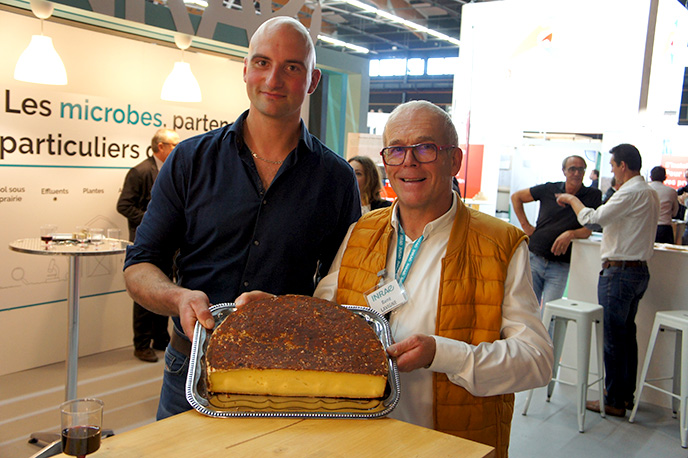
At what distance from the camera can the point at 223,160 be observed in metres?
1.84

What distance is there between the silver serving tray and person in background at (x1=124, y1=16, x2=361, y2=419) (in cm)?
47

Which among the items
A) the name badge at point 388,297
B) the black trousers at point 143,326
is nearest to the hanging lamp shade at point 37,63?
the black trousers at point 143,326

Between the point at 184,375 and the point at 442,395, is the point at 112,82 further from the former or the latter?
the point at 442,395

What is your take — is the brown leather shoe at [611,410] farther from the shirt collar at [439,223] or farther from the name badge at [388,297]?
the name badge at [388,297]

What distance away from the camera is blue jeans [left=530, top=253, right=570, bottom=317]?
17.8 feet

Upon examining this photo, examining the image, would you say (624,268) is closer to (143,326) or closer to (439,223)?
(439,223)

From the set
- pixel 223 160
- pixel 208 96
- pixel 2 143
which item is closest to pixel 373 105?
pixel 208 96

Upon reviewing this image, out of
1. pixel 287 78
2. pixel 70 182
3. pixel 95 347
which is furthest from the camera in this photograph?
pixel 95 347

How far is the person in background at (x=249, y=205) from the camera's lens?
1.78 m

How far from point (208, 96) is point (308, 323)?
5131 mm

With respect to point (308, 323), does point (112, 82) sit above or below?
above

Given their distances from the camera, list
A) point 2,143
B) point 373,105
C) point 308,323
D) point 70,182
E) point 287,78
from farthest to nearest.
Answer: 1. point 373,105
2. point 70,182
3. point 2,143
4. point 287,78
5. point 308,323

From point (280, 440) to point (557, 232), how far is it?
15.5 ft

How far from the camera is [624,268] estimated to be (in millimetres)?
4707
